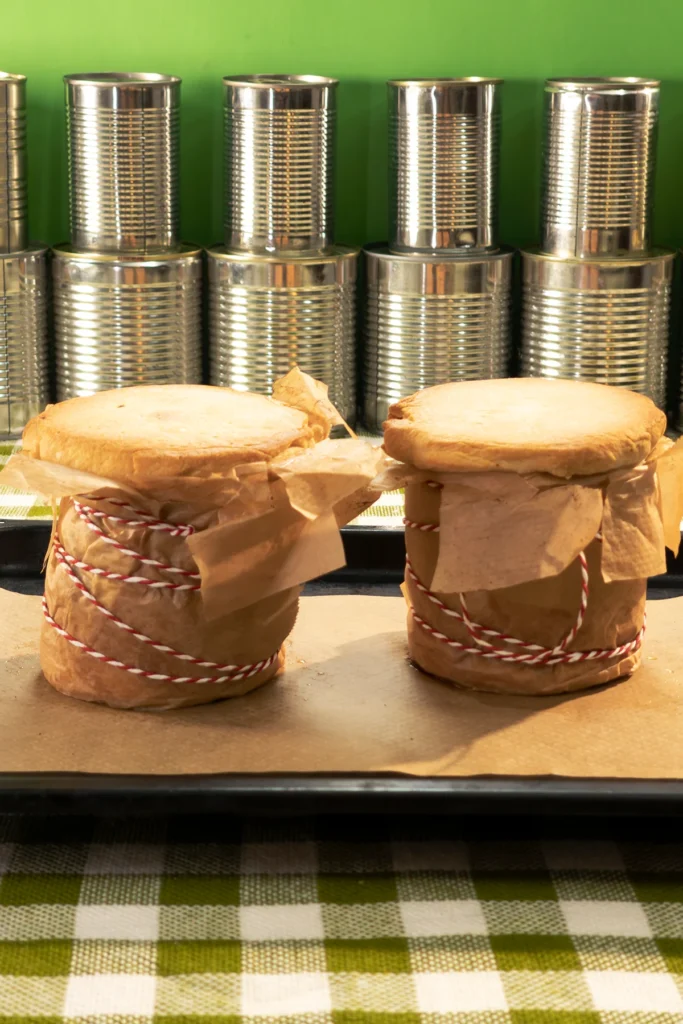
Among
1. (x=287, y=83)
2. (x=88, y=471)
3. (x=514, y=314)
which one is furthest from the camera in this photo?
(x=514, y=314)

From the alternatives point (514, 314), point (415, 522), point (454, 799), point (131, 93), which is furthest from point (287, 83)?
point (454, 799)

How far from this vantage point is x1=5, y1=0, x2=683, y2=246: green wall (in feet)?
6.44

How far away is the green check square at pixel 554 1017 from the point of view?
68 centimetres

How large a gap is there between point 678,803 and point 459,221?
1165mm

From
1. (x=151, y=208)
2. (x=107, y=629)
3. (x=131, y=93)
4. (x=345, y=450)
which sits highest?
(x=131, y=93)

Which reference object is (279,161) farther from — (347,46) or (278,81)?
(347,46)

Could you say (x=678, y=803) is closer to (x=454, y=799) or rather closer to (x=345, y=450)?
(x=454, y=799)

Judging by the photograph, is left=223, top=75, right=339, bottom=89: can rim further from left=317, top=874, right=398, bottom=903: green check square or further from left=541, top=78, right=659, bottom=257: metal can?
left=317, top=874, right=398, bottom=903: green check square

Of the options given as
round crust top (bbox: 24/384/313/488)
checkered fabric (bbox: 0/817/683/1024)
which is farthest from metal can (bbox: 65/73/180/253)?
checkered fabric (bbox: 0/817/683/1024)

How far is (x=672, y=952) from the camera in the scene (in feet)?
2.42

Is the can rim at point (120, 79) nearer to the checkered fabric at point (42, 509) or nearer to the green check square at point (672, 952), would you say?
the checkered fabric at point (42, 509)

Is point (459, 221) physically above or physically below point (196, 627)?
above

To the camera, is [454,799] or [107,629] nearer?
[454,799]

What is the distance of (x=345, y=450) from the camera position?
0.87m
